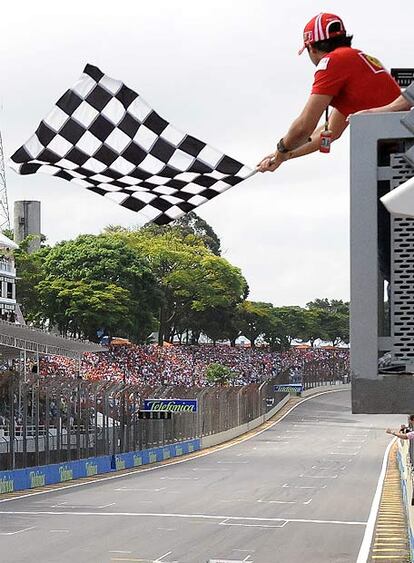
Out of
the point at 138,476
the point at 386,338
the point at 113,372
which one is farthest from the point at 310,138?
the point at 113,372

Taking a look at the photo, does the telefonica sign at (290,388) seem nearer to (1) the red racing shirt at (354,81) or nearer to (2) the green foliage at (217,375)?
(2) the green foliage at (217,375)

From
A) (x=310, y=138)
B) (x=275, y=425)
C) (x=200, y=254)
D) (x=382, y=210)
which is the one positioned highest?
(x=200, y=254)

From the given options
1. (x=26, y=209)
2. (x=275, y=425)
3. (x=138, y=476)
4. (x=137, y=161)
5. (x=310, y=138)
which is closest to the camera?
(x=310, y=138)

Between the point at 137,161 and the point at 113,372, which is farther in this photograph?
the point at 113,372

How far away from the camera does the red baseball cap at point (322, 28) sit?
393 centimetres

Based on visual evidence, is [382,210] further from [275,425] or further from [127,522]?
[275,425]

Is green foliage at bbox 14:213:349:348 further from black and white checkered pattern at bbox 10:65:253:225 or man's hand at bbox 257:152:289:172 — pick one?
man's hand at bbox 257:152:289:172

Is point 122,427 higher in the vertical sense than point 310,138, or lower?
lower

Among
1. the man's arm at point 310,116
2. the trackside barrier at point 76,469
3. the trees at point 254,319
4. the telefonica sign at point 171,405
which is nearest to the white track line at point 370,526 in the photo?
the telefonica sign at point 171,405

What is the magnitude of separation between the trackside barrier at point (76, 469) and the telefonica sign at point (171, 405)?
1885 mm

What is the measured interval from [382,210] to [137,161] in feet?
6.84

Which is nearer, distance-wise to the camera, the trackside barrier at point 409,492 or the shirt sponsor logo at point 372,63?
the shirt sponsor logo at point 372,63

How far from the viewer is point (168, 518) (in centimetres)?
2612

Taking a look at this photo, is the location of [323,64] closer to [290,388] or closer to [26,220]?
[290,388]
